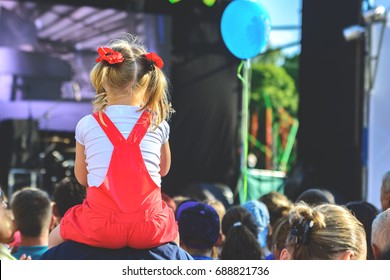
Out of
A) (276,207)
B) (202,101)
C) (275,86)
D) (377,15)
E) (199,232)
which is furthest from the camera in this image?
(275,86)

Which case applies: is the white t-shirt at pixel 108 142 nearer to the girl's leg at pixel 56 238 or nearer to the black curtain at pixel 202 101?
the girl's leg at pixel 56 238

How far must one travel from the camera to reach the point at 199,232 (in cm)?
314

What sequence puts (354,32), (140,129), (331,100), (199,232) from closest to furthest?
(140,129), (199,232), (354,32), (331,100)

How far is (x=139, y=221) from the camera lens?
86.8 inches

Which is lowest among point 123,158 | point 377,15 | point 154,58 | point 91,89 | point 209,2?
point 123,158

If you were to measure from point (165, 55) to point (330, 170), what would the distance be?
3705mm

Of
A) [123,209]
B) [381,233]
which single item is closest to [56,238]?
[123,209]

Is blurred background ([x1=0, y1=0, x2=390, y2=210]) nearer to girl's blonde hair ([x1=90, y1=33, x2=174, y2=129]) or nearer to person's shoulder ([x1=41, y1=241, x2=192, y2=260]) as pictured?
girl's blonde hair ([x1=90, y1=33, x2=174, y2=129])

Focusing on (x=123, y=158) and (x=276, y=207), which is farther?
(x=276, y=207)

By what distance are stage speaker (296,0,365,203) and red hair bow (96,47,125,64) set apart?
197 inches

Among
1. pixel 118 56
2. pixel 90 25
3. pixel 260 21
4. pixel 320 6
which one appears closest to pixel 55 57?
pixel 90 25

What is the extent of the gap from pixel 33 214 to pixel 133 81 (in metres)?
1.37

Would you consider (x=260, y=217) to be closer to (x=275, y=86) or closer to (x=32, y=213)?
(x=32, y=213)
